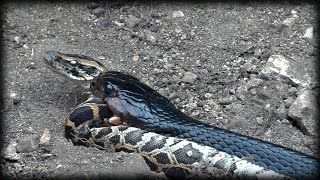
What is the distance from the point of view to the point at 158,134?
6.91m

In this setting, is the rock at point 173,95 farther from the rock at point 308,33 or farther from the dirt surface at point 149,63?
the rock at point 308,33

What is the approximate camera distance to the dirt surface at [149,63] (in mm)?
6855

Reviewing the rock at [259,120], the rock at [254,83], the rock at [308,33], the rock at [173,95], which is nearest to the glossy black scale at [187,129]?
the rock at [173,95]

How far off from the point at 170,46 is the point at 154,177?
2362mm

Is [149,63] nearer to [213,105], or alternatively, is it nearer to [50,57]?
[213,105]

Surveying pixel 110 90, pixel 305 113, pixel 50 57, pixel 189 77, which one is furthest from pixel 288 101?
pixel 50 57

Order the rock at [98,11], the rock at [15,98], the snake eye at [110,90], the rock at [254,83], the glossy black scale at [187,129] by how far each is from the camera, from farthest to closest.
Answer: the rock at [98,11]
the rock at [254,83]
the rock at [15,98]
the snake eye at [110,90]
the glossy black scale at [187,129]

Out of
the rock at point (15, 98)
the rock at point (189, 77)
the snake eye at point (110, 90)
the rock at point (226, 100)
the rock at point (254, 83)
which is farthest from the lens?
the rock at point (189, 77)

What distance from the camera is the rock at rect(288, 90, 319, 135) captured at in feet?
24.0

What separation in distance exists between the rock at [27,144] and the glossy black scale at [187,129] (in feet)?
2.56

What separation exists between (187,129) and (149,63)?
1.52 metres

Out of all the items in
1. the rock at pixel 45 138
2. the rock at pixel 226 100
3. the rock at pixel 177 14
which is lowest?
the rock at pixel 45 138

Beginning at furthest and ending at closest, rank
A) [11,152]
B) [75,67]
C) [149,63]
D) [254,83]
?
[149,63]
[254,83]
[75,67]
[11,152]

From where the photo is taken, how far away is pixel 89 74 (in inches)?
299
